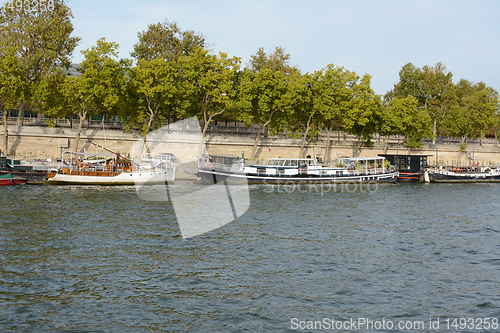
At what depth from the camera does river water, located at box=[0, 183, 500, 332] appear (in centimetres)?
1399

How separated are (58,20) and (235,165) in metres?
32.4

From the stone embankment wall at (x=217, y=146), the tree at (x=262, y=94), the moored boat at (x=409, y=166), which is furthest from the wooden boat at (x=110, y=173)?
the moored boat at (x=409, y=166)

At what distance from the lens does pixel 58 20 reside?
64312 mm

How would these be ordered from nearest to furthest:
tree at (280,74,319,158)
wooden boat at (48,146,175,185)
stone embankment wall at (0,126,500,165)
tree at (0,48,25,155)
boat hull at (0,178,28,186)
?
1. boat hull at (0,178,28,186)
2. wooden boat at (48,146,175,185)
3. tree at (0,48,25,155)
4. stone embankment wall at (0,126,500,165)
5. tree at (280,74,319,158)

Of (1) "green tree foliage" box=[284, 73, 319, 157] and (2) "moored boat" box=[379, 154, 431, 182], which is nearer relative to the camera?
(2) "moored boat" box=[379, 154, 431, 182]

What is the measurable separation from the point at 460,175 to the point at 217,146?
3400cm

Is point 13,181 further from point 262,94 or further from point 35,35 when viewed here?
point 262,94

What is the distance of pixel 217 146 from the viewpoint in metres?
71.0

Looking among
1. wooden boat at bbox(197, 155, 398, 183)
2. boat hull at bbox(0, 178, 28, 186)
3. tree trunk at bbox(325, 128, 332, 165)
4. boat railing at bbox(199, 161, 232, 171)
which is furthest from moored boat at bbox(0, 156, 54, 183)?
tree trunk at bbox(325, 128, 332, 165)

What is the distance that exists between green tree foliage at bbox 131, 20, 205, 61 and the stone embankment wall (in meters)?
17.3

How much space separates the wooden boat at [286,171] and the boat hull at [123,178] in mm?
4421

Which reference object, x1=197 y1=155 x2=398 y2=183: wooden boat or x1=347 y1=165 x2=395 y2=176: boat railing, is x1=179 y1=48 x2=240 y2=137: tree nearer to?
x1=197 y1=155 x2=398 y2=183: wooden boat

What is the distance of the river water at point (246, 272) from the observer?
13992mm

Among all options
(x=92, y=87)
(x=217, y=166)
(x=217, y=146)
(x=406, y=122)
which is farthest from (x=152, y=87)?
(x=406, y=122)
